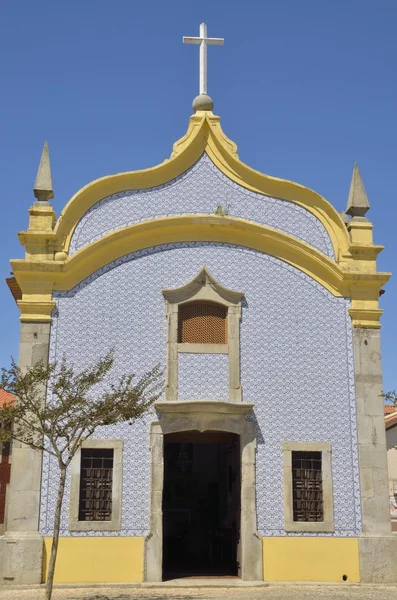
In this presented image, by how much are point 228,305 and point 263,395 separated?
5.87ft

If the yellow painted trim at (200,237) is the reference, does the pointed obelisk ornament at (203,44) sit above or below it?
above

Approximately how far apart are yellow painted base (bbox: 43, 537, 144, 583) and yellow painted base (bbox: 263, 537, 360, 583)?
2289 mm

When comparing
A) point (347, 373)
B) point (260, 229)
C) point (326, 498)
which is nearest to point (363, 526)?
point (326, 498)

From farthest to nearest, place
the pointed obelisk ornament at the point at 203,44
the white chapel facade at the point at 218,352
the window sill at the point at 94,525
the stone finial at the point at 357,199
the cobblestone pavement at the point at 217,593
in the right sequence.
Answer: the pointed obelisk ornament at the point at 203,44 < the stone finial at the point at 357,199 < the white chapel facade at the point at 218,352 < the window sill at the point at 94,525 < the cobblestone pavement at the point at 217,593

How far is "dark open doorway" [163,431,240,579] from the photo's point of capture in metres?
15.9

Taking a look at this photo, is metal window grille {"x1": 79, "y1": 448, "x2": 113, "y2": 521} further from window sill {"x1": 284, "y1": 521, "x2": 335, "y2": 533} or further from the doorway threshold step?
window sill {"x1": 284, "y1": 521, "x2": 335, "y2": 533}

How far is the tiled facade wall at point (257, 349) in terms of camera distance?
13.4 m

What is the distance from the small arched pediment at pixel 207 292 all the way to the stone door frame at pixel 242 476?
2.00 m

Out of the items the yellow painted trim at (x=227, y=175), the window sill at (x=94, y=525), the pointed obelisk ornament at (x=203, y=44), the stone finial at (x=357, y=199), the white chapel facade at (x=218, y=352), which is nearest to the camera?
the window sill at (x=94, y=525)

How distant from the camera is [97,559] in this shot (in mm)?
12680

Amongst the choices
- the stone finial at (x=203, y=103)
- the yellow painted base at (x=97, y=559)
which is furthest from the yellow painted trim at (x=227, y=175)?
the yellow painted base at (x=97, y=559)

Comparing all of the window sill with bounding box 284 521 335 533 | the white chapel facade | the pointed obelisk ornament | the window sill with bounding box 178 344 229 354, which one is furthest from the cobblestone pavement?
the pointed obelisk ornament

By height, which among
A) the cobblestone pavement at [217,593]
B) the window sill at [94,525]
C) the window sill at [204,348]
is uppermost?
the window sill at [204,348]

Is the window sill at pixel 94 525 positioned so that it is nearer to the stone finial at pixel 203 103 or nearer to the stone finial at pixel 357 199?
the stone finial at pixel 357 199
